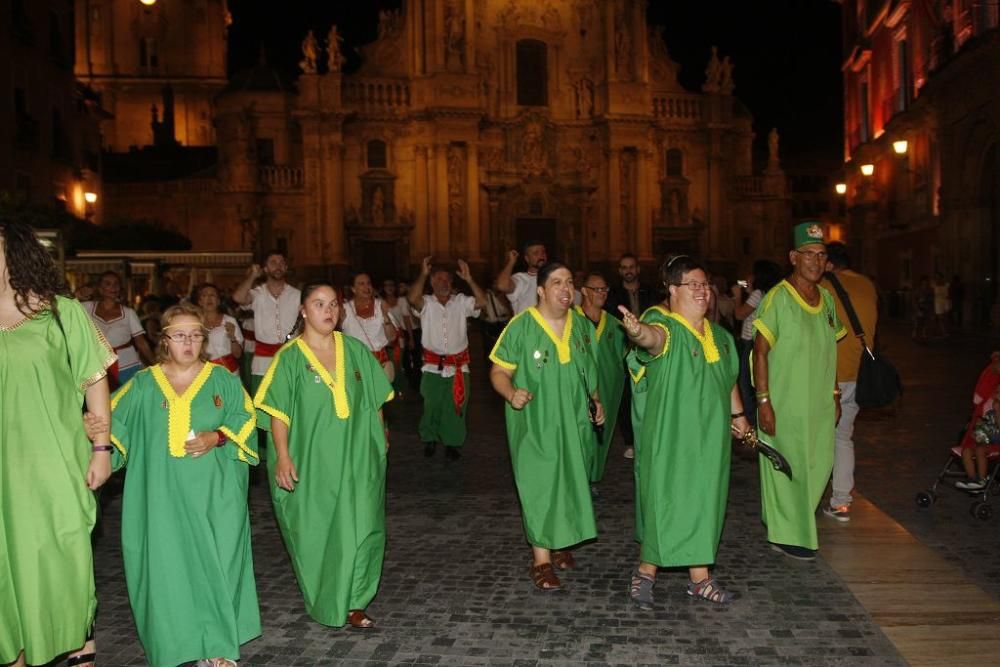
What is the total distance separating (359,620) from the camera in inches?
204

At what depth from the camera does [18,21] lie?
25.6 m

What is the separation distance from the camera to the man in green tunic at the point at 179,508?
4.46 m

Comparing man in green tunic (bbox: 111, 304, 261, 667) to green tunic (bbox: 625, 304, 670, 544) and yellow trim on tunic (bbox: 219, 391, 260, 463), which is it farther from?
green tunic (bbox: 625, 304, 670, 544)

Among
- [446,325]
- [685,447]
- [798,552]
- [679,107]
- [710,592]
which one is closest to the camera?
[685,447]

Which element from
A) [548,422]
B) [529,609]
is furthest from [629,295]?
[529,609]

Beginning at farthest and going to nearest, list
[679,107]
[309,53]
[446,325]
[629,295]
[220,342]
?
[679,107] < [309,53] < [446,325] < [629,295] < [220,342]

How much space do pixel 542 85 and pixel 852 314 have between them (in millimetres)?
35400

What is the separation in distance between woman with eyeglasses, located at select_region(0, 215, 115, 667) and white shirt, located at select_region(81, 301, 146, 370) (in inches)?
241

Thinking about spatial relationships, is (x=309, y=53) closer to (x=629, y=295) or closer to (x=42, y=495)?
(x=629, y=295)

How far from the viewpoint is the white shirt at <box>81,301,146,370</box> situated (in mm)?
9945

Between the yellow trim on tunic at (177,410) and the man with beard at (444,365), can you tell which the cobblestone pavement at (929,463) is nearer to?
the man with beard at (444,365)

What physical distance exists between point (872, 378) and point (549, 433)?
283cm

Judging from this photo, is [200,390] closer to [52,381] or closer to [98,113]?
[52,381]

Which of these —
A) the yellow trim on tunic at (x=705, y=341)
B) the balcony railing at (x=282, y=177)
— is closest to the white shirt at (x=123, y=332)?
the yellow trim on tunic at (x=705, y=341)
